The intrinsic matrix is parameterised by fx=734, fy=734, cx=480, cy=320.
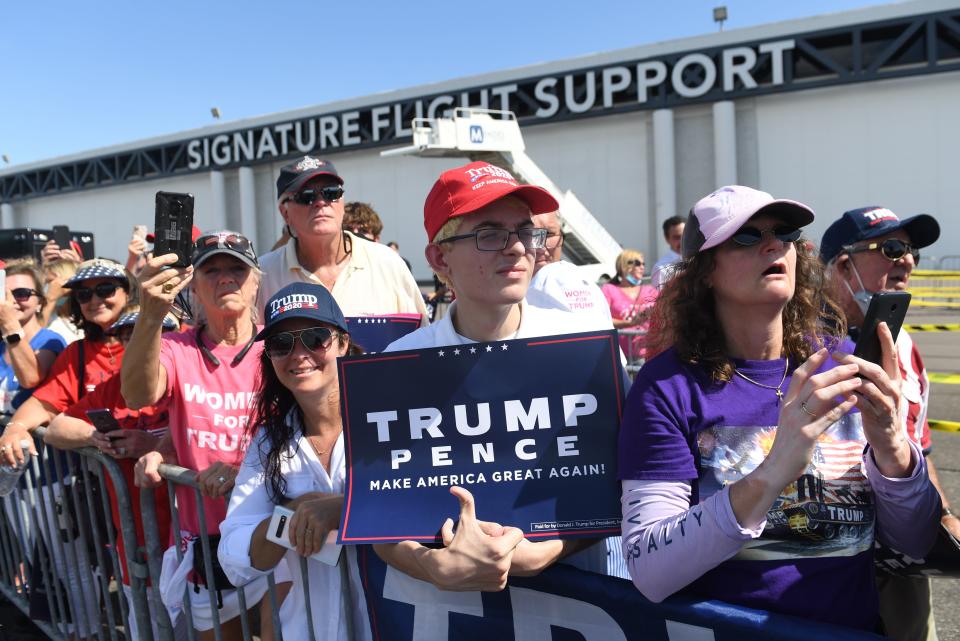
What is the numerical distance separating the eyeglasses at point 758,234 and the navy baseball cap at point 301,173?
210 centimetres

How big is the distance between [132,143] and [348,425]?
1748 inches

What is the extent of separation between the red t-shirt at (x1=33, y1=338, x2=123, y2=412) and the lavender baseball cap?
117 inches

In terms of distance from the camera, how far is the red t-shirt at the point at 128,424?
3.08 metres

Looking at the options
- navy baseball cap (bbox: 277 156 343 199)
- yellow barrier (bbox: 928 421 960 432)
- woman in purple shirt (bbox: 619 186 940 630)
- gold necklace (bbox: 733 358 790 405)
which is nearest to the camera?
woman in purple shirt (bbox: 619 186 940 630)

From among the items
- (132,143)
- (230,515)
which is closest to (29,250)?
(230,515)

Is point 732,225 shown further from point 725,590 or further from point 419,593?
point 419,593

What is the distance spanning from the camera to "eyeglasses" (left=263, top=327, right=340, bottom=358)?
234 cm

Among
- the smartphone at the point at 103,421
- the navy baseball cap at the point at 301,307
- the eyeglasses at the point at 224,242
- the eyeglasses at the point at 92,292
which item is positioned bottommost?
the smartphone at the point at 103,421

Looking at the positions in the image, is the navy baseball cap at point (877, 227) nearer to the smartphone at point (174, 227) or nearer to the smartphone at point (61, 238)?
the smartphone at point (174, 227)

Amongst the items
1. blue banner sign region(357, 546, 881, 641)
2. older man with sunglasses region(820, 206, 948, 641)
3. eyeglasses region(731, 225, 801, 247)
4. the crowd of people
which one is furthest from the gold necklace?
older man with sunglasses region(820, 206, 948, 641)

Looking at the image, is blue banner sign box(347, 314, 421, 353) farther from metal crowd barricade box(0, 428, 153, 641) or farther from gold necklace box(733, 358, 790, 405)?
gold necklace box(733, 358, 790, 405)

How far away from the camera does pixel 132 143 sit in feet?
134

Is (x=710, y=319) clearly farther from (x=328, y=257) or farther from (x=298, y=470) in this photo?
(x=328, y=257)
